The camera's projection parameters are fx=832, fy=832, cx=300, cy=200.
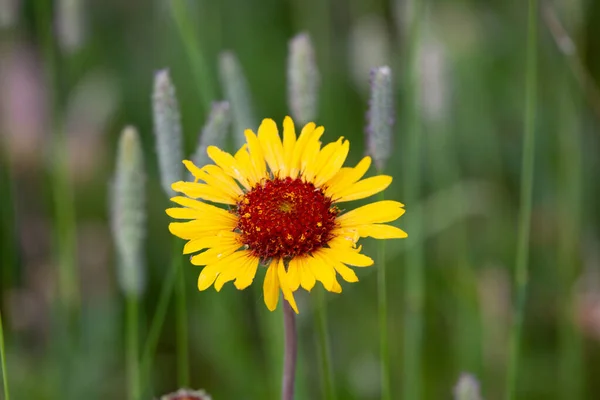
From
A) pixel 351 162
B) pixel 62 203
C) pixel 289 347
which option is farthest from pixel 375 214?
pixel 351 162

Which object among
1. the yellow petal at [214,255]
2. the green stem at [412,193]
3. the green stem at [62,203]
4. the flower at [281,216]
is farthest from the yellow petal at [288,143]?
the green stem at [62,203]

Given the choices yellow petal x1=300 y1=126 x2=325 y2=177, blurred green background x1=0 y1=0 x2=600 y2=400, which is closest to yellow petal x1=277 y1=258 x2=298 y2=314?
yellow petal x1=300 y1=126 x2=325 y2=177

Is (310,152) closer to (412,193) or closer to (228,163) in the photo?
(228,163)

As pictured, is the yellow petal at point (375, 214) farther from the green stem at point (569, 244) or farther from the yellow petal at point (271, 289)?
the green stem at point (569, 244)

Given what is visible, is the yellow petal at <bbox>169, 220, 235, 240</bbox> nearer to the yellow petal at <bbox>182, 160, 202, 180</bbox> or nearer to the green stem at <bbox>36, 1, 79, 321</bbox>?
the yellow petal at <bbox>182, 160, 202, 180</bbox>

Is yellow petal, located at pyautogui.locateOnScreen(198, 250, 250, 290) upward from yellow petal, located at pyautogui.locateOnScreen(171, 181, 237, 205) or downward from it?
downward

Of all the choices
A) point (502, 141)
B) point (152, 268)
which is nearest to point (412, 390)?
point (152, 268)

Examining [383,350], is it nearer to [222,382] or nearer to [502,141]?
[222,382]
